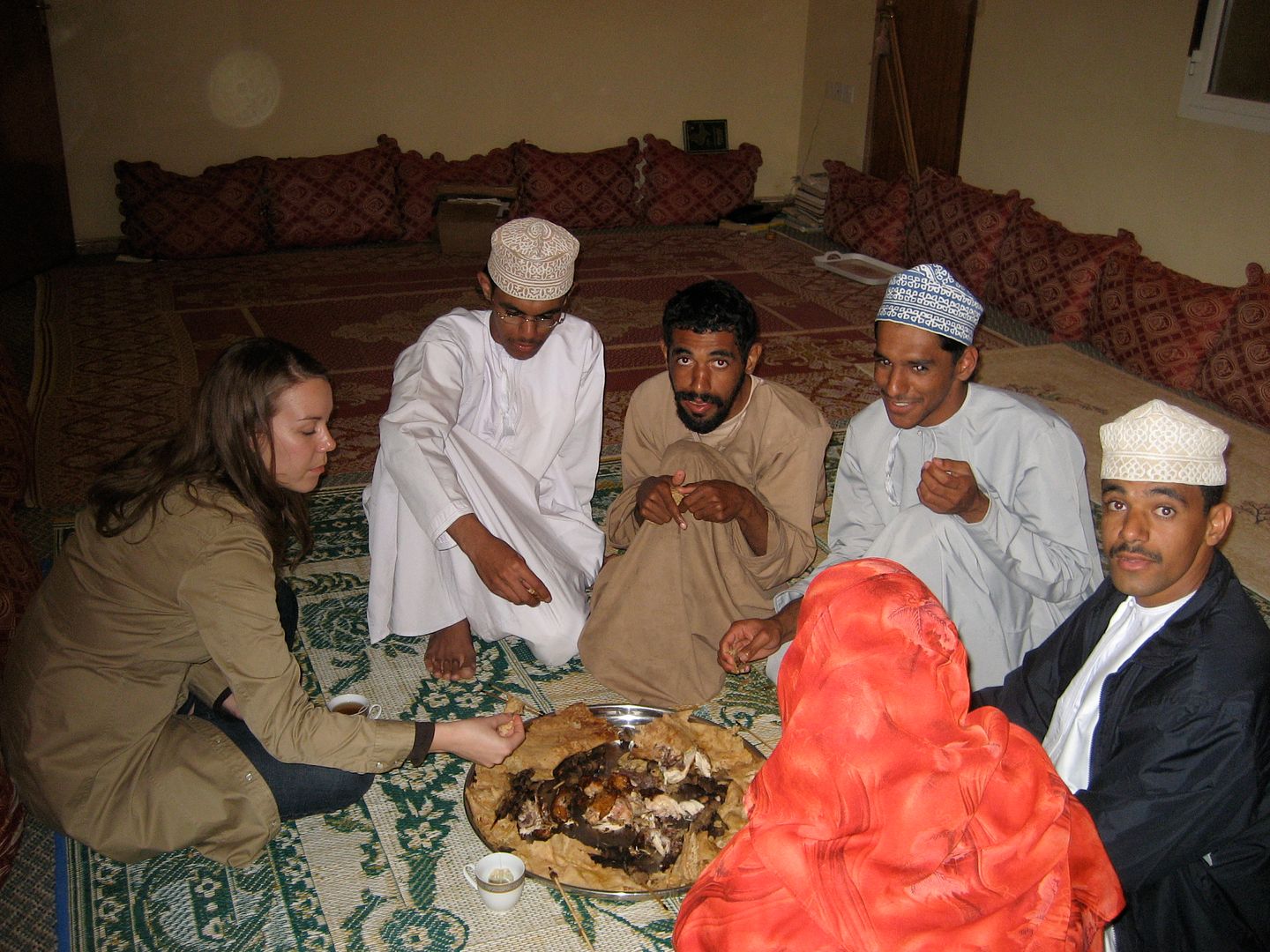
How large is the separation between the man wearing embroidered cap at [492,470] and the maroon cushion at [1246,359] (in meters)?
3.04

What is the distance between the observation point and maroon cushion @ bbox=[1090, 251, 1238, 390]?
4.88 meters

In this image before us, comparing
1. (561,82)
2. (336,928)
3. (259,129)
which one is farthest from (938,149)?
(336,928)

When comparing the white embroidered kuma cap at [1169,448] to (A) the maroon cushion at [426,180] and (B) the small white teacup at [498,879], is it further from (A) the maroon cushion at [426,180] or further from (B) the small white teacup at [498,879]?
(A) the maroon cushion at [426,180]

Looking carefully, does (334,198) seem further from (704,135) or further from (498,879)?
(498,879)

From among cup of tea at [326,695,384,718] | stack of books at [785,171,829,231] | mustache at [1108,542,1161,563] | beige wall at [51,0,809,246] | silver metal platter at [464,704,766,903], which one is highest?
beige wall at [51,0,809,246]

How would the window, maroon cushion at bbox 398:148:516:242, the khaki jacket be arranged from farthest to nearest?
maroon cushion at bbox 398:148:516:242
the window
the khaki jacket

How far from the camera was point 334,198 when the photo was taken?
729 cm

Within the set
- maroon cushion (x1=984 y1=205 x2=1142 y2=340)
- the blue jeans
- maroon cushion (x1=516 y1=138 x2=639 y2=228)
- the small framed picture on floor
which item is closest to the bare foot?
the blue jeans

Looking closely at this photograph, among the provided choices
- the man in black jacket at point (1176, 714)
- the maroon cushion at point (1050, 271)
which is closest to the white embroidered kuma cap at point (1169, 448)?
the man in black jacket at point (1176, 714)

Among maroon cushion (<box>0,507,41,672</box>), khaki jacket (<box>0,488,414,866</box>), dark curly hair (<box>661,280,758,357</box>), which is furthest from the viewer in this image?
dark curly hair (<box>661,280,758,357</box>)

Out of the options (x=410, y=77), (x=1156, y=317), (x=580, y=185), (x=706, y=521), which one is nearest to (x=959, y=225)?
(x=1156, y=317)

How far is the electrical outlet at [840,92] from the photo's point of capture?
7848 mm

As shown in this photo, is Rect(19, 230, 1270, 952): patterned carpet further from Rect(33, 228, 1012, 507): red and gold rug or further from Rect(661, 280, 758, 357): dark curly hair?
Rect(661, 280, 758, 357): dark curly hair

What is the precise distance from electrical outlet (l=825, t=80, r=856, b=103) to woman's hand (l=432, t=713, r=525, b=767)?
6795 mm
